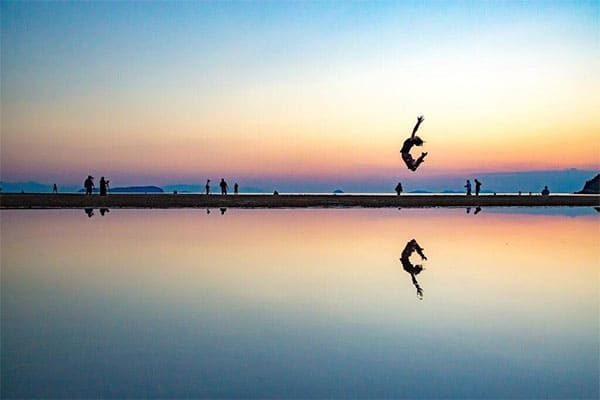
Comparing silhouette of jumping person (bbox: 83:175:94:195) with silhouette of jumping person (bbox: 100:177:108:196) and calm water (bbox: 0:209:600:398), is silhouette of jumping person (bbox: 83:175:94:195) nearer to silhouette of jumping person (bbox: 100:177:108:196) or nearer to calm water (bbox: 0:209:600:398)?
silhouette of jumping person (bbox: 100:177:108:196)

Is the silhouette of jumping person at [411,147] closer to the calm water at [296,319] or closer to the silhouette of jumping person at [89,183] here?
the calm water at [296,319]

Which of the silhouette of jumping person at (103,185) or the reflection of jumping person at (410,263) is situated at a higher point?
the silhouette of jumping person at (103,185)

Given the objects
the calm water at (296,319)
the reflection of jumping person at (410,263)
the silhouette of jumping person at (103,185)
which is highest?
the silhouette of jumping person at (103,185)

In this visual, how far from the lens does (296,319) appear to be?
34.6 feet

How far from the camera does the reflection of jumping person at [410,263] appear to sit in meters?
14.0

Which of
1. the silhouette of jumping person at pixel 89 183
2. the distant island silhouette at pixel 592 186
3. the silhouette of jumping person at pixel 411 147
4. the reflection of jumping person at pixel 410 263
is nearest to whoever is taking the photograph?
the reflection of jumping person at pixel 410 263

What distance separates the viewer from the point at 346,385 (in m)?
7.41

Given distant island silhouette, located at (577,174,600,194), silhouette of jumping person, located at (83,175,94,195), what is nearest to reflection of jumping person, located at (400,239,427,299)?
silhouette of jumping person, located at (83,175,94,195)

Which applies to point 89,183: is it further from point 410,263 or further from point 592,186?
point 592,186

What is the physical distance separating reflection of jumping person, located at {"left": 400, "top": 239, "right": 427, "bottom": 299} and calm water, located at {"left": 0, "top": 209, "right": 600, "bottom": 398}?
13 cm

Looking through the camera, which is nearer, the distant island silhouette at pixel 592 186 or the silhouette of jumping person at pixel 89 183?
the silhouette of jumping person at pixel 89 183

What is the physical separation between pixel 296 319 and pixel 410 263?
22.7 ft

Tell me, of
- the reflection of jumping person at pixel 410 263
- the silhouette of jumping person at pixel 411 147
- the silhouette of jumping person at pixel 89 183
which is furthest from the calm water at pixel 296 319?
the silhouette of jumping person at pixel 89 183

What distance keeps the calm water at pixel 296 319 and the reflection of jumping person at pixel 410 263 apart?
128 mm
